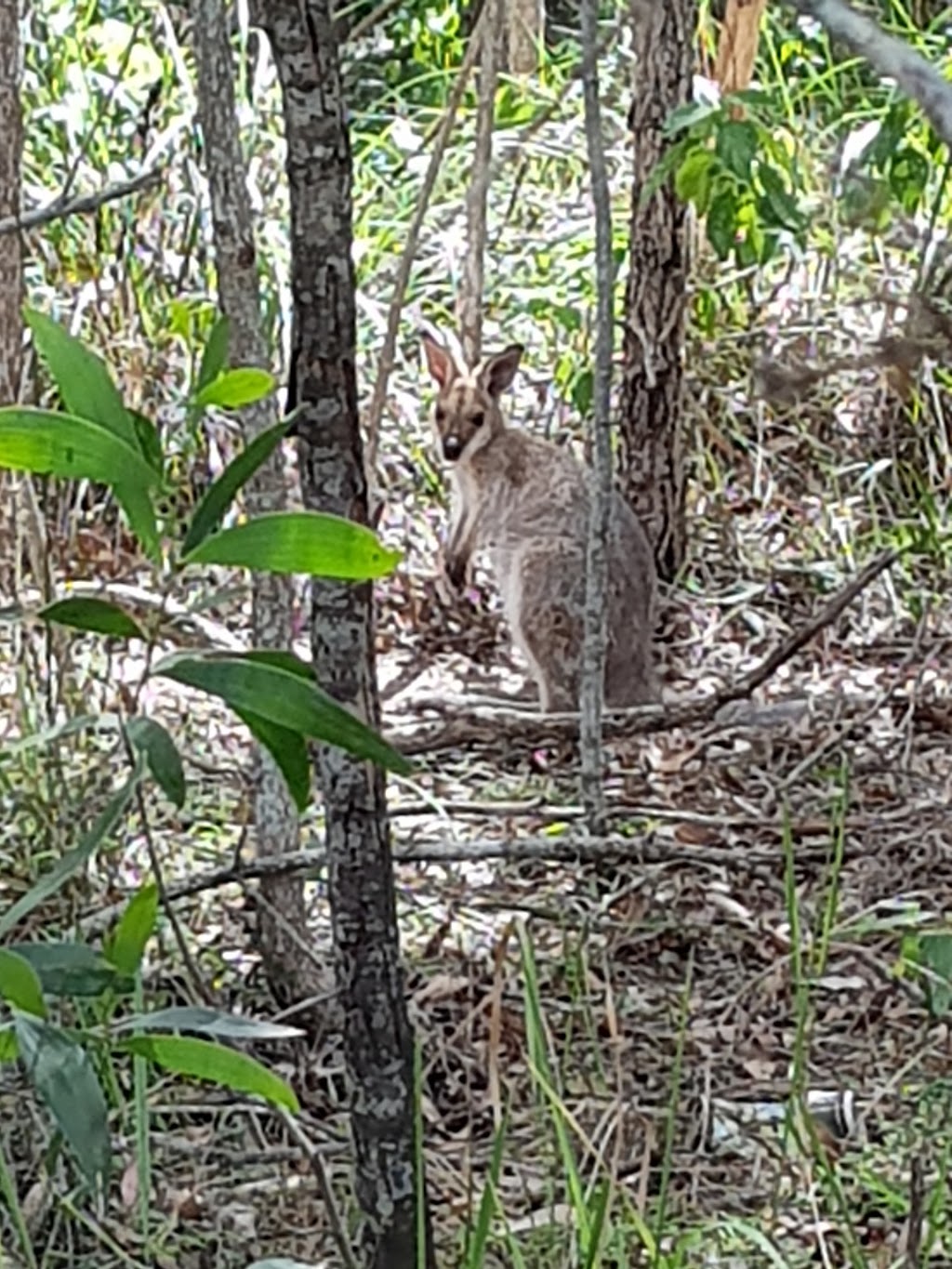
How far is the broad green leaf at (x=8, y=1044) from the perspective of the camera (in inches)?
70.0

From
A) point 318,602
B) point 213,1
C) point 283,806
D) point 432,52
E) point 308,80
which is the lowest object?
point 283,806

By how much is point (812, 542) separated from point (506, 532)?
93cm

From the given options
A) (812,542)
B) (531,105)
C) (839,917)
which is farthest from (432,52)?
(839,917)

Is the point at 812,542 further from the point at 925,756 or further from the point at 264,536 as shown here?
the point at 264,536

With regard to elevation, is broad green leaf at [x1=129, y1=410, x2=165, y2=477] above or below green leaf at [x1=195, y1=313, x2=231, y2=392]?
below

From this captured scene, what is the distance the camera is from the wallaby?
479 centimetres

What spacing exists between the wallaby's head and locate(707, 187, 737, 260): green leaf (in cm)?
87

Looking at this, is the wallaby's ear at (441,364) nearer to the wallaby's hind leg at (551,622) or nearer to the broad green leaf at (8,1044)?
the wallaby's hind leg at (551,622)

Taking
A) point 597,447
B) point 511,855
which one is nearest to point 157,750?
point 511,855

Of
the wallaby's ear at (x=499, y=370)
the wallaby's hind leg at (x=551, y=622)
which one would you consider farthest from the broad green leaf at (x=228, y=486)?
the wallaby's ear at (x=499, y=370)

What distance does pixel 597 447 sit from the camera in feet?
12.1

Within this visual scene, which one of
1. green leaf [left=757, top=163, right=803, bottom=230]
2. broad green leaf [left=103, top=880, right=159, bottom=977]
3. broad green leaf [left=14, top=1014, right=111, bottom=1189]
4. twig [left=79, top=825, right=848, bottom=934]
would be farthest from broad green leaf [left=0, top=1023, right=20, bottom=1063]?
green leaf [left=757, top=163, right=803, bottom=230]

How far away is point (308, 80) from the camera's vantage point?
1921 mm

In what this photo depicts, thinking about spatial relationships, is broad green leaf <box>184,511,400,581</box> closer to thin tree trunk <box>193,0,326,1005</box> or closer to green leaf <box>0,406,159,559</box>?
green leaf <box>0,406,159,559</box>
